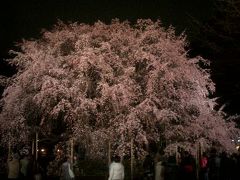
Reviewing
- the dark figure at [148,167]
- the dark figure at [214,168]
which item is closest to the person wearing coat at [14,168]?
the dark figure at [148,167]

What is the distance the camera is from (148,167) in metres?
24.1

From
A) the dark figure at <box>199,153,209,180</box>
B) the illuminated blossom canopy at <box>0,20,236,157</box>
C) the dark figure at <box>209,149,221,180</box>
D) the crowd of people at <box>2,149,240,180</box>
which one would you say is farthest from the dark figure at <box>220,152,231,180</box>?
the illuminated blossom canopy at <box>0,20,236,157</box>

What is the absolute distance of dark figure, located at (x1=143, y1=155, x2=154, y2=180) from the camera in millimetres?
21523

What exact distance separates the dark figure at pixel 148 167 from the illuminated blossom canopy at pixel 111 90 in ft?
2.24

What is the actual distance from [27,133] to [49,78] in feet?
10.0

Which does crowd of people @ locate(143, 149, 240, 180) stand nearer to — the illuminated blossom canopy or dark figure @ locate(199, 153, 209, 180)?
dark figure @ locate(199, 153, 209, 180)

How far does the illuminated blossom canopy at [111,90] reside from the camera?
23656 millimetres

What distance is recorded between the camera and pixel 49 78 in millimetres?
23844

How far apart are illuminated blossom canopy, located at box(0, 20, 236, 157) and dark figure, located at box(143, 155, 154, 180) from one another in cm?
68

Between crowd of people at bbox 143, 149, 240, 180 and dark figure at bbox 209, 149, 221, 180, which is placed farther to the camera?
dark figure at bbox 209, 149, 221, 180

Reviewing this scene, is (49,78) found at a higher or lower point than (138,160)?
higher

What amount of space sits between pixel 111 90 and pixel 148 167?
417cm

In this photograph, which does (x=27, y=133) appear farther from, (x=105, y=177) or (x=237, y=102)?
(x=237, y=102)

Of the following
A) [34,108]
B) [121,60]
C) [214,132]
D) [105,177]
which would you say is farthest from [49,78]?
[214,132]
